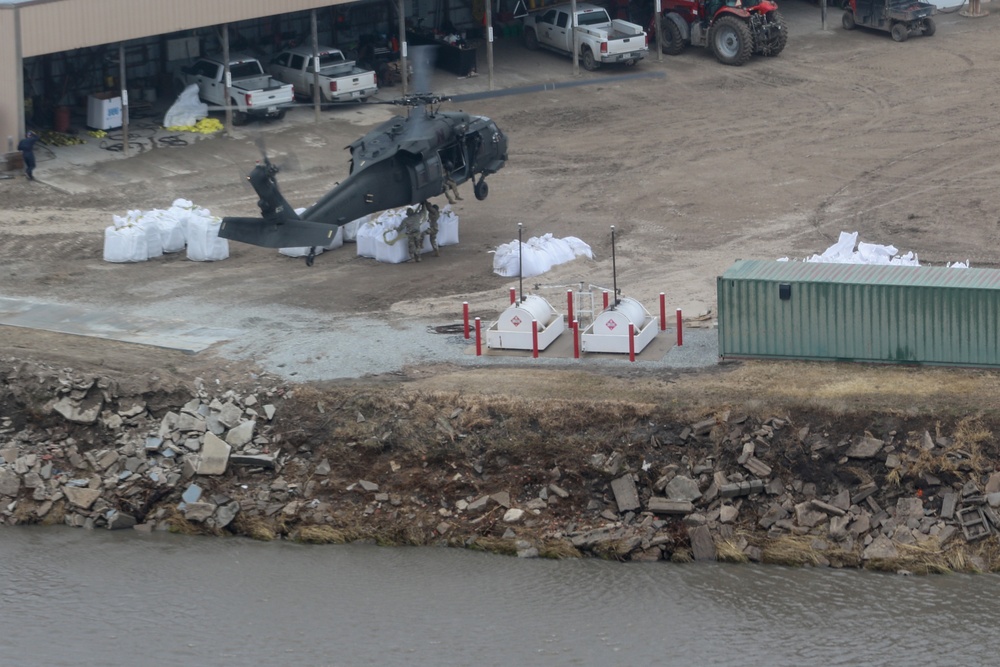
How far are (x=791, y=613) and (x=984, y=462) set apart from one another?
3381 millimetres

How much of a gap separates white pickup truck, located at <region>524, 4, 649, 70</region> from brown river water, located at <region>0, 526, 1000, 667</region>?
22.4 meters

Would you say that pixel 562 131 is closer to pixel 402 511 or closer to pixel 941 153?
pixel 941 153

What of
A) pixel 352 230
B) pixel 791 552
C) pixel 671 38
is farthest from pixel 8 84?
pixel 791 552

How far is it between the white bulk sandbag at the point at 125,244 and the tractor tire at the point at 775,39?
18.7 m

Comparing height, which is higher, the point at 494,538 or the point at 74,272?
the point at 74,272

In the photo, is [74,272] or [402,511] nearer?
[402,511]

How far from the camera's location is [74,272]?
2745cm

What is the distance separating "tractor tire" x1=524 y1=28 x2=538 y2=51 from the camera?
4206cm

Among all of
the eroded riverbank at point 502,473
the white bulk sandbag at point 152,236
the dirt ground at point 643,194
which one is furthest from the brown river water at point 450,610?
the white bulk sandbag at point 152,236

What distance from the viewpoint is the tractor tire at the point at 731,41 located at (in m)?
39.9

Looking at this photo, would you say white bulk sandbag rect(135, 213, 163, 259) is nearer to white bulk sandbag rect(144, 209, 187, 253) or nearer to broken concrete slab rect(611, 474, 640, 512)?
white bulk sandbag rect(144, 209, 187, 253)

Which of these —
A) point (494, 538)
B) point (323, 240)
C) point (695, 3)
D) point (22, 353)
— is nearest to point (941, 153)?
point (695, 3)

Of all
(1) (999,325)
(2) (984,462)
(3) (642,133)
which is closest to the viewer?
(2) (984,462)

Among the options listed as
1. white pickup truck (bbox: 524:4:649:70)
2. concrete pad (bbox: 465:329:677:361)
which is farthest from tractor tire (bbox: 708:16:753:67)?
concrete pad (bbox: 465:329:677:361)
